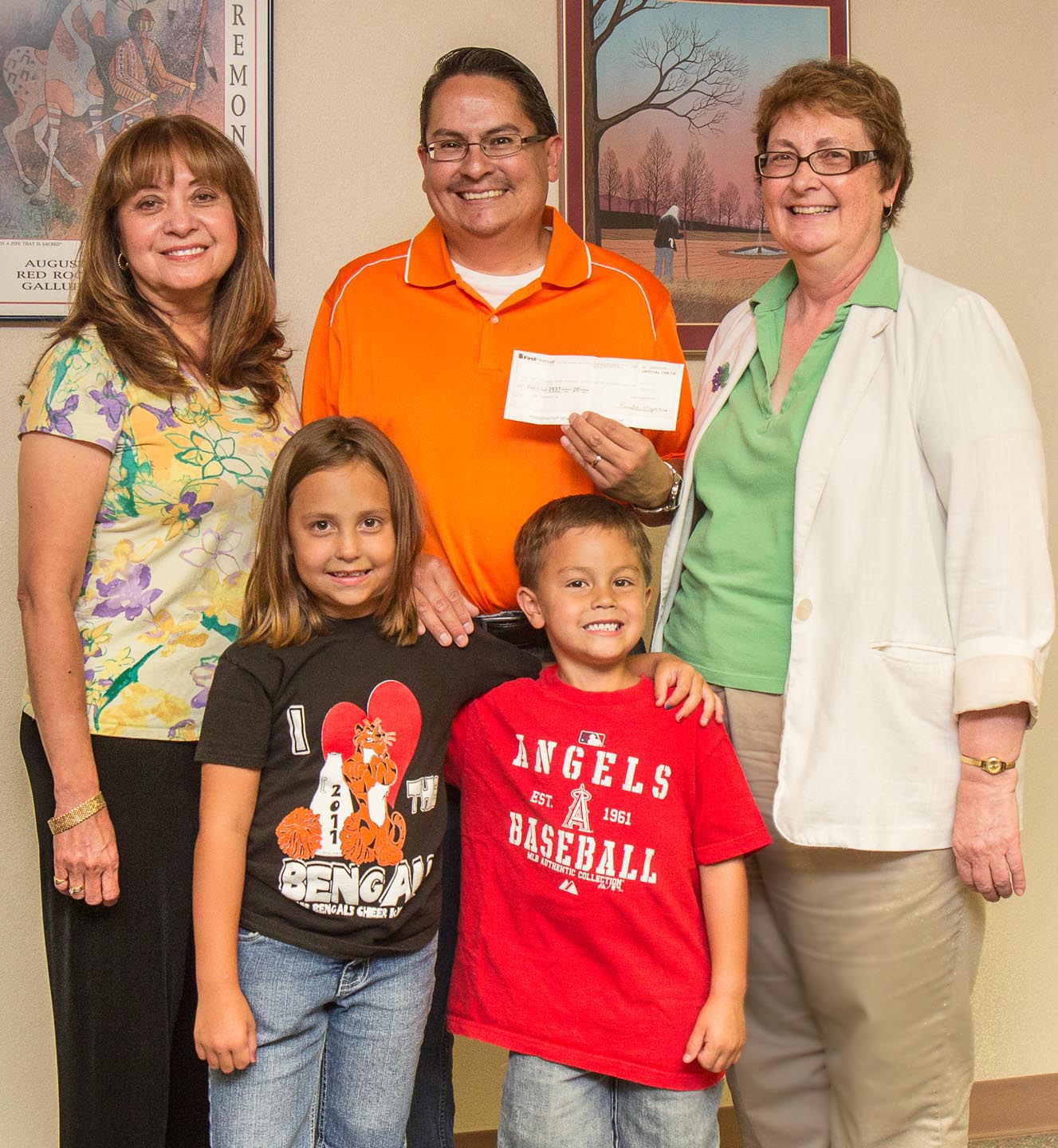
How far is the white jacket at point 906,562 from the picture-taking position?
4.88 ft

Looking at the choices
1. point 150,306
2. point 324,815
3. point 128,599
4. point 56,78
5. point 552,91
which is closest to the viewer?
point 324,815

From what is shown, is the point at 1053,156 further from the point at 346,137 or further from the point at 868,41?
the point at 346,137

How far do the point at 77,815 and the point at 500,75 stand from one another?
1282 mm

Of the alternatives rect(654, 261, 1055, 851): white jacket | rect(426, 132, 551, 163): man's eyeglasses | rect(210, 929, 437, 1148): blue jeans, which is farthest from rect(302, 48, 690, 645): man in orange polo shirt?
rect(210, 929, 437, 1148): blue jeans

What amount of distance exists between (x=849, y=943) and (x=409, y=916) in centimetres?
64

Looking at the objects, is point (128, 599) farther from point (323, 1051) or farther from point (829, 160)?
point (829, 160)

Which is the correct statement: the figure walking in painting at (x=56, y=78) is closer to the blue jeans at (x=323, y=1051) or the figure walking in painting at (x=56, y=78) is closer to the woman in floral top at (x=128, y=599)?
the woman in floral top at (x=128, y=599)

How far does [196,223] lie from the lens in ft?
5.51

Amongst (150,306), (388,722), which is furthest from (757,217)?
(388,722)

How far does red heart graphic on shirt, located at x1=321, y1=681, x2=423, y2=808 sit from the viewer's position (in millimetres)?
1517

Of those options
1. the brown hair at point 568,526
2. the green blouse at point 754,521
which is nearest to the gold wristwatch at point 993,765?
the green blouse at point 754,521

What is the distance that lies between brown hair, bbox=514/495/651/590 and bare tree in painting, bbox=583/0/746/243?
1.08 meters

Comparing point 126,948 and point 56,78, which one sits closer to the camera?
point 126,948

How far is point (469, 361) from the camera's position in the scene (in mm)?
1803
